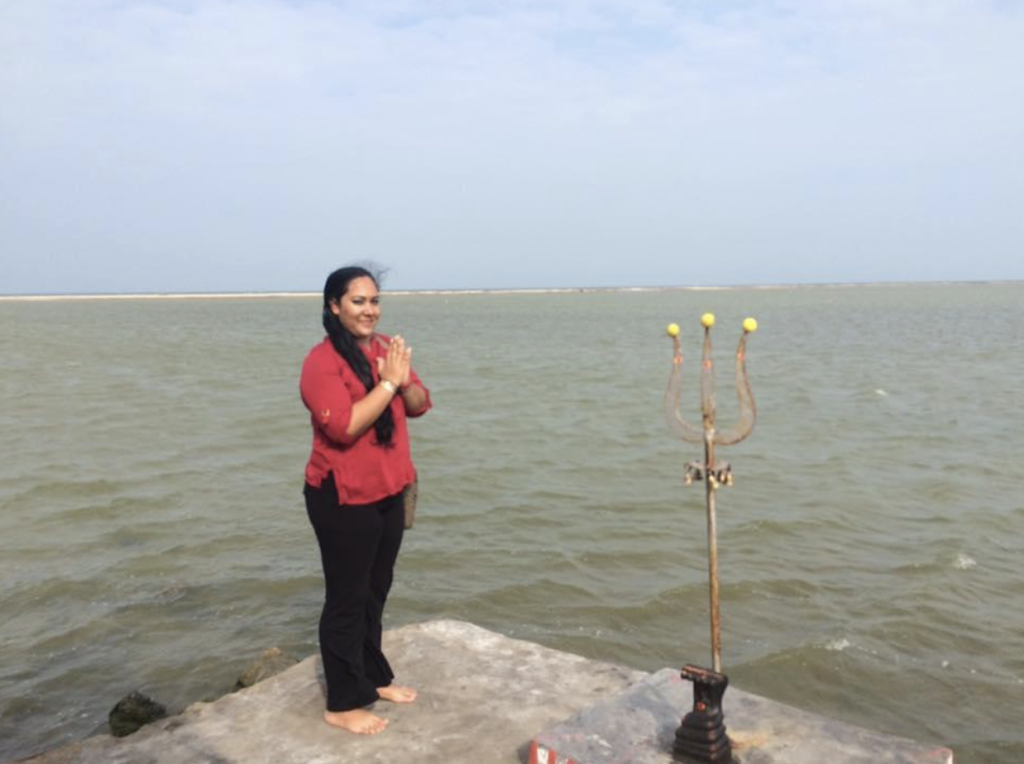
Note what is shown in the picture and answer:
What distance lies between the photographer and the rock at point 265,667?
4980mm

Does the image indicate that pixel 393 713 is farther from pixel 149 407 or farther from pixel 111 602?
pixel 149 407

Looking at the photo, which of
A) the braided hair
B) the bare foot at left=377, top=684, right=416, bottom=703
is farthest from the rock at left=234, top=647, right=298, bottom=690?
the braided hair

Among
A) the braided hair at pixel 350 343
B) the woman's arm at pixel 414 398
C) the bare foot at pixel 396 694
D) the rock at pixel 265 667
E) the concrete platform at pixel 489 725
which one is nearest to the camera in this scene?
the concrete platform at pixel 489 725

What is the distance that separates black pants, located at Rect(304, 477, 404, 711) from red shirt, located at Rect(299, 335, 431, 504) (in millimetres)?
62

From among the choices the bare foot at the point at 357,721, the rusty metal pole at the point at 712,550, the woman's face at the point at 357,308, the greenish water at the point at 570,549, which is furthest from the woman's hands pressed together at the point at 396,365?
the greenish water at the point at 570,549

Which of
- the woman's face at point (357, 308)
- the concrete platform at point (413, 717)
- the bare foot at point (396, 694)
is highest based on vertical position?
the woman's face at point (357, 308)

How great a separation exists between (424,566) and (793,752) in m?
4.76

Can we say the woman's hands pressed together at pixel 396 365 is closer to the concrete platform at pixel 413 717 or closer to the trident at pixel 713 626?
the trident at pixel 713 626

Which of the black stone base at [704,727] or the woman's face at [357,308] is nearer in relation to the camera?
the black stone base at [704,727]

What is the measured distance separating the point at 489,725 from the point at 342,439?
1.33m

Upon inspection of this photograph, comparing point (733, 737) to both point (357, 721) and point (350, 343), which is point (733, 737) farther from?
point (350, 343)

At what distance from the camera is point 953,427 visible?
13281mm

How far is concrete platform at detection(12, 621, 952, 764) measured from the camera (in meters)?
3.13

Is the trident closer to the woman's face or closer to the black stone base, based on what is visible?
the black stone base
